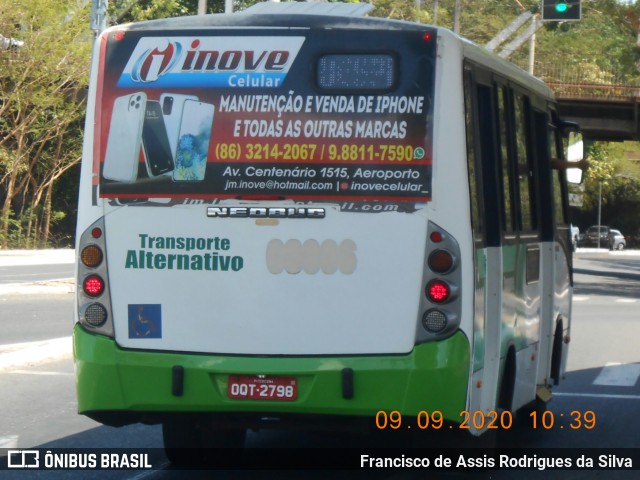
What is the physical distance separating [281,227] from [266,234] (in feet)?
0.31

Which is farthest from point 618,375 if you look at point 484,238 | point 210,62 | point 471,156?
point 210,62

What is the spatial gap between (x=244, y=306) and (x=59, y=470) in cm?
200

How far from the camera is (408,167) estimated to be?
276 inches

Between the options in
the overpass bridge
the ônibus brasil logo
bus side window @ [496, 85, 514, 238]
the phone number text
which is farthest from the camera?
the overpass bridge

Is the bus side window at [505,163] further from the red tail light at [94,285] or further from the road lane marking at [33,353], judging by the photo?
the road lane marking at [33,353]

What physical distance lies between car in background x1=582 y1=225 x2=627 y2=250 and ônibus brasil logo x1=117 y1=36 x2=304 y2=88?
84.3 m

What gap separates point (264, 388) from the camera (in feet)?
23.0

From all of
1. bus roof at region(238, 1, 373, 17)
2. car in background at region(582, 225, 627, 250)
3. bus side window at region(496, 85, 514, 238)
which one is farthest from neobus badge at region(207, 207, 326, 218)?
car in background at region(582, 225, 627, 250)

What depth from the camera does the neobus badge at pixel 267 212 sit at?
7.03 m

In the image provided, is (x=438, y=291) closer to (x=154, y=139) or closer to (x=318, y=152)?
(x=318, y=152)

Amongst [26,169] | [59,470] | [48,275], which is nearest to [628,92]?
[26,169]

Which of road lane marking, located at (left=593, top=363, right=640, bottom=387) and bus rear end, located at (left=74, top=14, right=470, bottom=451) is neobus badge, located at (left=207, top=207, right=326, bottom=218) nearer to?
bus rear end, located at (left=74, top=14, right=470, bottom=451)

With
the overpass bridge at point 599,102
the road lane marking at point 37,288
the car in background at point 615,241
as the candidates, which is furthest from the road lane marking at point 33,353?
the car in background at point 615,241

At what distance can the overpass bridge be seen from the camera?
4922cm
